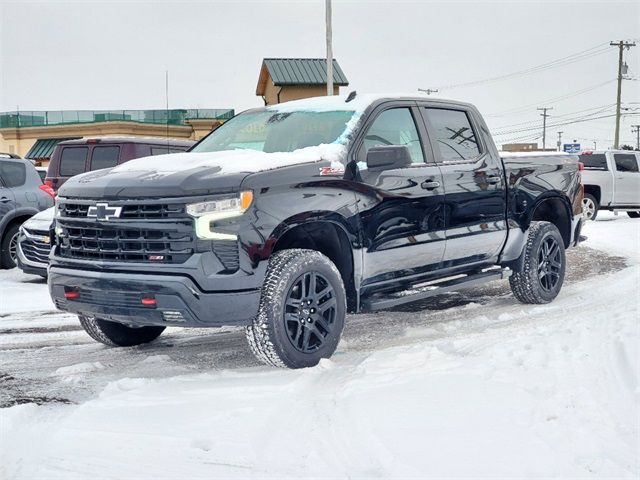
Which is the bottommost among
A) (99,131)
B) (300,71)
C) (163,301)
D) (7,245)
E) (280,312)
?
(7,245)

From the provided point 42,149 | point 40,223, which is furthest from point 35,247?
point 42,149

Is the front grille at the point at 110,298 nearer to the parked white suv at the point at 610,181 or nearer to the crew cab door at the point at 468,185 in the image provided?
the crew cab door at the point at 468,185

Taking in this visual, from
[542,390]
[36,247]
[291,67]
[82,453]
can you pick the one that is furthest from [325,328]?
[291,67]

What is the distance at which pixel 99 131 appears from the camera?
1801 inches

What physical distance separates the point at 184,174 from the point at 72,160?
26.1 feet

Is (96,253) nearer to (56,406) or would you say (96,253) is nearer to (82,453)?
(56,406)

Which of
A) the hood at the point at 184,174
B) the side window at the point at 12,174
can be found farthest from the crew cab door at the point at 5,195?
the hood at the point at 184,174

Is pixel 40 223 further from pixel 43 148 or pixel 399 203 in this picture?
pixel 43 148

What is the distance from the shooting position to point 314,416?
4098 millimetres

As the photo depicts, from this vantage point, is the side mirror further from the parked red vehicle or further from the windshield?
the parked red vehicle

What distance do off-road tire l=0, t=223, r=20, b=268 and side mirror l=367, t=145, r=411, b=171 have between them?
8.17 meters

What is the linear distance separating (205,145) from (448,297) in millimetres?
3435

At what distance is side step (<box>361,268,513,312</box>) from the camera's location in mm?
5699

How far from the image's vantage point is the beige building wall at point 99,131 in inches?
1775
